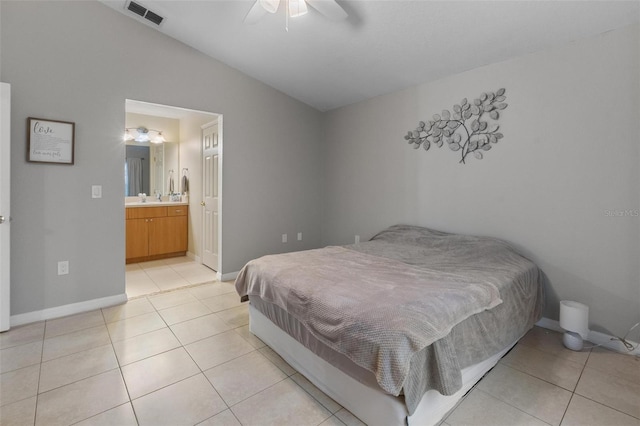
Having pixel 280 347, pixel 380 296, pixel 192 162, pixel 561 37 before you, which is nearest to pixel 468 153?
pixel 561 37

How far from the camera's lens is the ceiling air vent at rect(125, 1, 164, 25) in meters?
2.84

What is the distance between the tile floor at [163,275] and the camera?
3.57 metres

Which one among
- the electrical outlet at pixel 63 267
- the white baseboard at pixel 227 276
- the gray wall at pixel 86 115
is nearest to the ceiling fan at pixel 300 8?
the gray wall at pixel 86 115

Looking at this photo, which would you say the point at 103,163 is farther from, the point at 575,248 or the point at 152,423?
the point at 575,248

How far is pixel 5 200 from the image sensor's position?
2408 millimetres

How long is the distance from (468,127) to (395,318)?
244cm

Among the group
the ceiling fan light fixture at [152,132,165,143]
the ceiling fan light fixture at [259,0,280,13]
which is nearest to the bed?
the ceiling fan light fixture at [259,0,280,13]

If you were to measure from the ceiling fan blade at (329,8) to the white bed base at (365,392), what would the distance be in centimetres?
233

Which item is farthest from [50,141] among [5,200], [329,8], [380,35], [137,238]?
[380,35]

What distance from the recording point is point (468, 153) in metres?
3.10

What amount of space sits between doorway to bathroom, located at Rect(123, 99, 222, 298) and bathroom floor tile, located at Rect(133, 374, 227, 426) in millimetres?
2192

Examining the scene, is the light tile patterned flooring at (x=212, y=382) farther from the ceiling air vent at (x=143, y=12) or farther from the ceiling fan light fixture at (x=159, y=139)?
the ceiling fan light fixture at (x=159, y=139)

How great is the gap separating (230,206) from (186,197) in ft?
5.70

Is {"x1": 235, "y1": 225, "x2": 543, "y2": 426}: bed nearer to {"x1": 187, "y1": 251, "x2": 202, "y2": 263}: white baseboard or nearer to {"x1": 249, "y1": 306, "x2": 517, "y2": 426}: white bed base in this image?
{"x1": 249, "y1": 306, "x2": 517, "y2": 426}: white bed base
